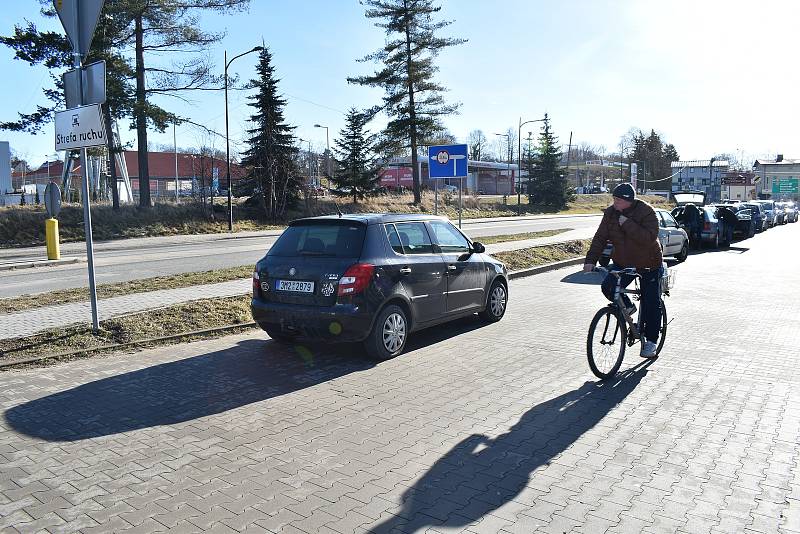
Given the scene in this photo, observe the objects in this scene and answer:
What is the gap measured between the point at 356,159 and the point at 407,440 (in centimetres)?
3855

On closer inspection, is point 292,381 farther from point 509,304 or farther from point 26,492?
point 509,304

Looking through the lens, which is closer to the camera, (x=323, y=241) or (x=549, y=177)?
(x=323, y=241)

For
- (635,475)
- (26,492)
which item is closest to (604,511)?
(635,475)

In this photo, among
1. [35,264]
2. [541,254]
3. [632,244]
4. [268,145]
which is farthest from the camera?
[268,145]

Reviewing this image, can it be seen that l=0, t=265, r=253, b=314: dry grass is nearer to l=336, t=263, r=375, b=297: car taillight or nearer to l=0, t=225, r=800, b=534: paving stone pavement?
l=0, t=225, r=800, b=534: paving stone pavement

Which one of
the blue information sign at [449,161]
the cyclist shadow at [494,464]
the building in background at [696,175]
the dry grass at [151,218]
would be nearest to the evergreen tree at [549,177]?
the dry grass at [151,218]

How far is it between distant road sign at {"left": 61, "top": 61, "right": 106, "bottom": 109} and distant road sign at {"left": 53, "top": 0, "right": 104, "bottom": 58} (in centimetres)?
27

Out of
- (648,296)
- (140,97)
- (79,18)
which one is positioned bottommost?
(648,296)

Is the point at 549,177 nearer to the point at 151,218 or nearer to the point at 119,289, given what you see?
the point at 151,218

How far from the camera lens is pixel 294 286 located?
685 cm

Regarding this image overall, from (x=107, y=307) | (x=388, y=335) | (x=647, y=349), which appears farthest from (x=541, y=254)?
(x=107, y=307)

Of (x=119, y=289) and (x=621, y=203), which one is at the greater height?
(x=621, y=203)

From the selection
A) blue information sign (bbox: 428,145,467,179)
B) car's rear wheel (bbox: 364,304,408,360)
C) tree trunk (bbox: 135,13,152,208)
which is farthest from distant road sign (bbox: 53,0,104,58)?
tree trunk (bbox: 135,13,152,208)

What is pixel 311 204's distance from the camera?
3881 cm
